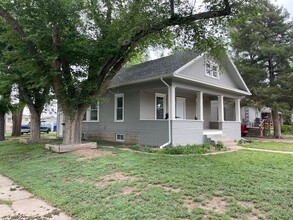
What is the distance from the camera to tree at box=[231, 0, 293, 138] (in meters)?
19.0

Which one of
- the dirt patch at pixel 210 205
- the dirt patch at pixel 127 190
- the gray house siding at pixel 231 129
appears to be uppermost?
the gray house siding at pixel 231 129

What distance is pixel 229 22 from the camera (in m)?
9.01

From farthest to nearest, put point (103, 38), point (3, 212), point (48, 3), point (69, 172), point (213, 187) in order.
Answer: point (103, 38), point (48, 3), point (69, 172), point (213, 187), point (3, 212)

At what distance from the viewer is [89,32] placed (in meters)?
10.5

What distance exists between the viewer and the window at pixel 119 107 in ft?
46.9

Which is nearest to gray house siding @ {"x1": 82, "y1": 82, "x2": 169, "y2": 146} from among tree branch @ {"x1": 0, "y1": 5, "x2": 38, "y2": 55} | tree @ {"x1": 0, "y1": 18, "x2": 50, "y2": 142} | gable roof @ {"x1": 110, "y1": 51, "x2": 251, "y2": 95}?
gable roof @ {"x1": 110, "y1": 51, "x2": 251, "y2": 95}

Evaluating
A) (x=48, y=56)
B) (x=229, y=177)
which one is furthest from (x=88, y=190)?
(x=48, y=56)

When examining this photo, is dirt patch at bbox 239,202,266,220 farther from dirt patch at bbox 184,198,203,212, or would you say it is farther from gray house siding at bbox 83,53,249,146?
gray house siding at bbox 83,53,249,146

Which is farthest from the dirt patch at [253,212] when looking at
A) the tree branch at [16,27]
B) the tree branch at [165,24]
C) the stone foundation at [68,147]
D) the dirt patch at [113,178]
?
the tree branch at [16,27]

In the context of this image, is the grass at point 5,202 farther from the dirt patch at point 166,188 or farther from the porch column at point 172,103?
the porch column at point 172,103

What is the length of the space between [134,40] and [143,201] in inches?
254

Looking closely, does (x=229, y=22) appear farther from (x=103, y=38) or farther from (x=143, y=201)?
(x=143, y=201)

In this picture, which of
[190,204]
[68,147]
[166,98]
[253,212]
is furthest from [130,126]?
[253,212]

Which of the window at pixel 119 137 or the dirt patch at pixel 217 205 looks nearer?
the dirt patch at pixel 217 205
